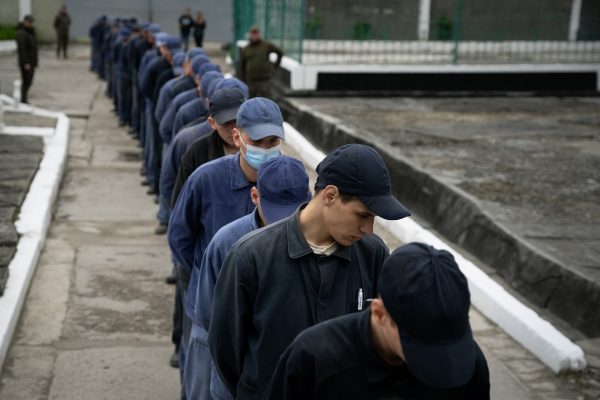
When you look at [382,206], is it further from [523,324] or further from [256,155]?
[523,324]

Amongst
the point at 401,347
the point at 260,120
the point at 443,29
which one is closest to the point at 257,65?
the point at 443,29

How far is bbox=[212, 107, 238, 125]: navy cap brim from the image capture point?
5.82 meters

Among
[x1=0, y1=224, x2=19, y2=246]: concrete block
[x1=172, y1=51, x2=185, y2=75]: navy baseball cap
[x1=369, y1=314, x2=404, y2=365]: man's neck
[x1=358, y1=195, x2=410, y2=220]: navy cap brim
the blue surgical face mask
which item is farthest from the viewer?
[x1=172, y1=51, x2=185, y2=75]: navy baseball cap

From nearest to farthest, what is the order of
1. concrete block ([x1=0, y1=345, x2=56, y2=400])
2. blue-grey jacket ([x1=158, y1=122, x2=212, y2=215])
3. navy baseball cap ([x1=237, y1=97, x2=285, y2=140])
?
navy baseball cap ([x1=237, y1=97, x2=285, y2=140]), concrete block ([x1=0, y1=345, x2=56, y2=400]), blue-grey jacket ([x1=158, y1=122, x2=212, y2=215])

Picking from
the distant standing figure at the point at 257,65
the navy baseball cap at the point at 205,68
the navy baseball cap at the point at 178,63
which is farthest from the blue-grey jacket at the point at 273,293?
the distant standing figure at the point at 257,65

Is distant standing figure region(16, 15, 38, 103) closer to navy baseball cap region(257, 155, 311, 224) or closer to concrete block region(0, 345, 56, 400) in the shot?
concrete block region(0, 345, 56, 400)

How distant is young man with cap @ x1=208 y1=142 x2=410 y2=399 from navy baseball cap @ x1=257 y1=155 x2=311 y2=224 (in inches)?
15.1

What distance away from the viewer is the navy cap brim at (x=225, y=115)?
5.82 meters

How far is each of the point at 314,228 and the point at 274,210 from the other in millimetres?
536

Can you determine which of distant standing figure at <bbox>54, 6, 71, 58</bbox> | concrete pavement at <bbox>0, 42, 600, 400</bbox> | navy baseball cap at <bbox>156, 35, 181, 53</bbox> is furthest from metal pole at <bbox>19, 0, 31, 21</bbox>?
concrete pavement at <bbox>0, 42, 600, 400</bbox>

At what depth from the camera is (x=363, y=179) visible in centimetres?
324

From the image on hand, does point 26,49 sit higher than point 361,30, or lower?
lower

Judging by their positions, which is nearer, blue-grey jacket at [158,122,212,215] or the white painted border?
blue-grey jacket at [158,122,212,215]

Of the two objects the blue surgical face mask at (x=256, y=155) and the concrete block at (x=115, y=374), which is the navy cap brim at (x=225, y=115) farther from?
the concrete block at (x=115, y=374)
